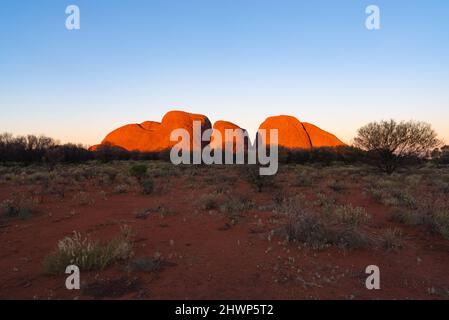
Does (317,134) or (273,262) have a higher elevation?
(317,134)

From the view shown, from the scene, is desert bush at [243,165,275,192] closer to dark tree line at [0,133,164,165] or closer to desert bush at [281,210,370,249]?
desert bush at [281,210,370,249]

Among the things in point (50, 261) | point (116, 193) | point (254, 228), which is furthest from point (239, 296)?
point (116, 193)

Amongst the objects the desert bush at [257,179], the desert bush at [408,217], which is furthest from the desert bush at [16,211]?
the desert bush at [408,217]

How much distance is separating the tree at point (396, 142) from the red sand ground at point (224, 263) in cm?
1598

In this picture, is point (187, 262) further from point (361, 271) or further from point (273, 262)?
point (361, 271)

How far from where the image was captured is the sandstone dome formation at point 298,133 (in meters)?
68.4

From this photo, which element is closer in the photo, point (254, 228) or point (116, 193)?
point (254, 228)

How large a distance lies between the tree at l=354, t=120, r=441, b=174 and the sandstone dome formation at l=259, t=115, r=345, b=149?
1716 inches

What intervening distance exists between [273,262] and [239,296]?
137cm

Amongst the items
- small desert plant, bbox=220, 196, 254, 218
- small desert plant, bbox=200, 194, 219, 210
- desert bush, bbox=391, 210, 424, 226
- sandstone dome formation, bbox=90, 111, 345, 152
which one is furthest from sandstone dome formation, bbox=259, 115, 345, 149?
desert bush, bbox=391, 210, 424, 226

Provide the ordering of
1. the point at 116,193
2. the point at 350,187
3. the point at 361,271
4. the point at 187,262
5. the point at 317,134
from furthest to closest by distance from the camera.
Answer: the point at 317,134
the point at 350,187
the point at 116,193
the point at 187,262
the point at 361,271

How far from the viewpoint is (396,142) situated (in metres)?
22.3

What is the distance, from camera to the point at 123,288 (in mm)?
4215

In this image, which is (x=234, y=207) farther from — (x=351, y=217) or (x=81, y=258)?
(x=81, y=258)
